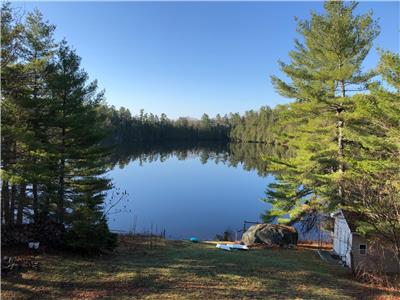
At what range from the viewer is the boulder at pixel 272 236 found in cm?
1875

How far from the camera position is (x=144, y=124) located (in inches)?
4651

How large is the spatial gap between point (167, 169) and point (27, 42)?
45.8 meters

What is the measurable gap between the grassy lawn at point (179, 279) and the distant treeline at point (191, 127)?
86.9 meters

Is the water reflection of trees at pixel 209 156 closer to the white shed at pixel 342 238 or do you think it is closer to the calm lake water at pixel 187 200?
the calm lake water at pixel 187 200

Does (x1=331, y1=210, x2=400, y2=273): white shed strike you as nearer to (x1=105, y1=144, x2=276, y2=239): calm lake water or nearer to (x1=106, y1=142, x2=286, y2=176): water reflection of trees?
(x1=105, y1=144, x2=276, y2=239): calm lake water

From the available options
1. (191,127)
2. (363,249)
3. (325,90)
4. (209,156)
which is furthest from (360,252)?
(191,127)

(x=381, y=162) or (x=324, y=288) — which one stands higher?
(x=381, y=162)

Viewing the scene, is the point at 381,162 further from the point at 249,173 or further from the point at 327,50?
the point at 249,173

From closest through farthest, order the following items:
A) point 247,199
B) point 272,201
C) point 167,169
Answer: point 272,201 → point 247,199 → point 167,169

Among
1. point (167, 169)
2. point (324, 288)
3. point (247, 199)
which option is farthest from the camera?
point (167, 169)

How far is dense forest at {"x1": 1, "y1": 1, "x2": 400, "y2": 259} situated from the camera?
40.3 ft

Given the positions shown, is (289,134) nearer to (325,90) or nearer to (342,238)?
(325,90)

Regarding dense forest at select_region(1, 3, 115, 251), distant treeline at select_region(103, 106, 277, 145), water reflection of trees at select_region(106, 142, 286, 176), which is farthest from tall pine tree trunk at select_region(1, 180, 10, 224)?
distant treeline at select_region(103, 106, 277, 145)

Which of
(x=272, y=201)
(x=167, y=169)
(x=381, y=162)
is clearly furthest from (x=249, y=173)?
(x=381, y=162)
